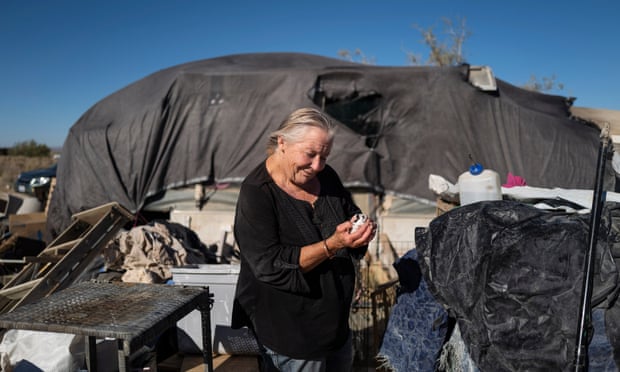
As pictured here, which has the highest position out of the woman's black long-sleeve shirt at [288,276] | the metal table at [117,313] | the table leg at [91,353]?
the woman's black long-sleeve shirt at [288,276]

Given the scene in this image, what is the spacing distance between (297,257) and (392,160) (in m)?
4.50

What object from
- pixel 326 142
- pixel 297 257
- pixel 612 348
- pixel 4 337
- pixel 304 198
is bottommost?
pixel 4 337

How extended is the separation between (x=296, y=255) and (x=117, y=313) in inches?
34.3

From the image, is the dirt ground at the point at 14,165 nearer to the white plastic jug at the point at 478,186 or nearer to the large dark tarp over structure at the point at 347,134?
the large dark tarp over structure at the point at 347,134

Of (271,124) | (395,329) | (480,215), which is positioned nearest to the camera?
(480,215)

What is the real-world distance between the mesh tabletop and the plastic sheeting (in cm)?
136

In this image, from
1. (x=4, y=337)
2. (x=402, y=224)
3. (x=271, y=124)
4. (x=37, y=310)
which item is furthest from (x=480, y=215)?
(x=271, y=124)

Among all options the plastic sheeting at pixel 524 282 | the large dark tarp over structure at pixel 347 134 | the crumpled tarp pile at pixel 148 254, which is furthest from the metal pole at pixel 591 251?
the large dark tarp over structure at pixel 347 134

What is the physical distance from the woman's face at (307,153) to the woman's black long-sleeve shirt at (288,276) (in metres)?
0.11

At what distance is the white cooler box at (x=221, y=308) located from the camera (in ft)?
10.0

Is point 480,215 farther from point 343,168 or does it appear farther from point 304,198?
point 343,168

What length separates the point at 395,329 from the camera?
2.61 m

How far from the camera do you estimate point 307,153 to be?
1.85 metres

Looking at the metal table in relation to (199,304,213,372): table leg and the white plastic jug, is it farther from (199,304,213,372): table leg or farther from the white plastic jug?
the white plastic jug
